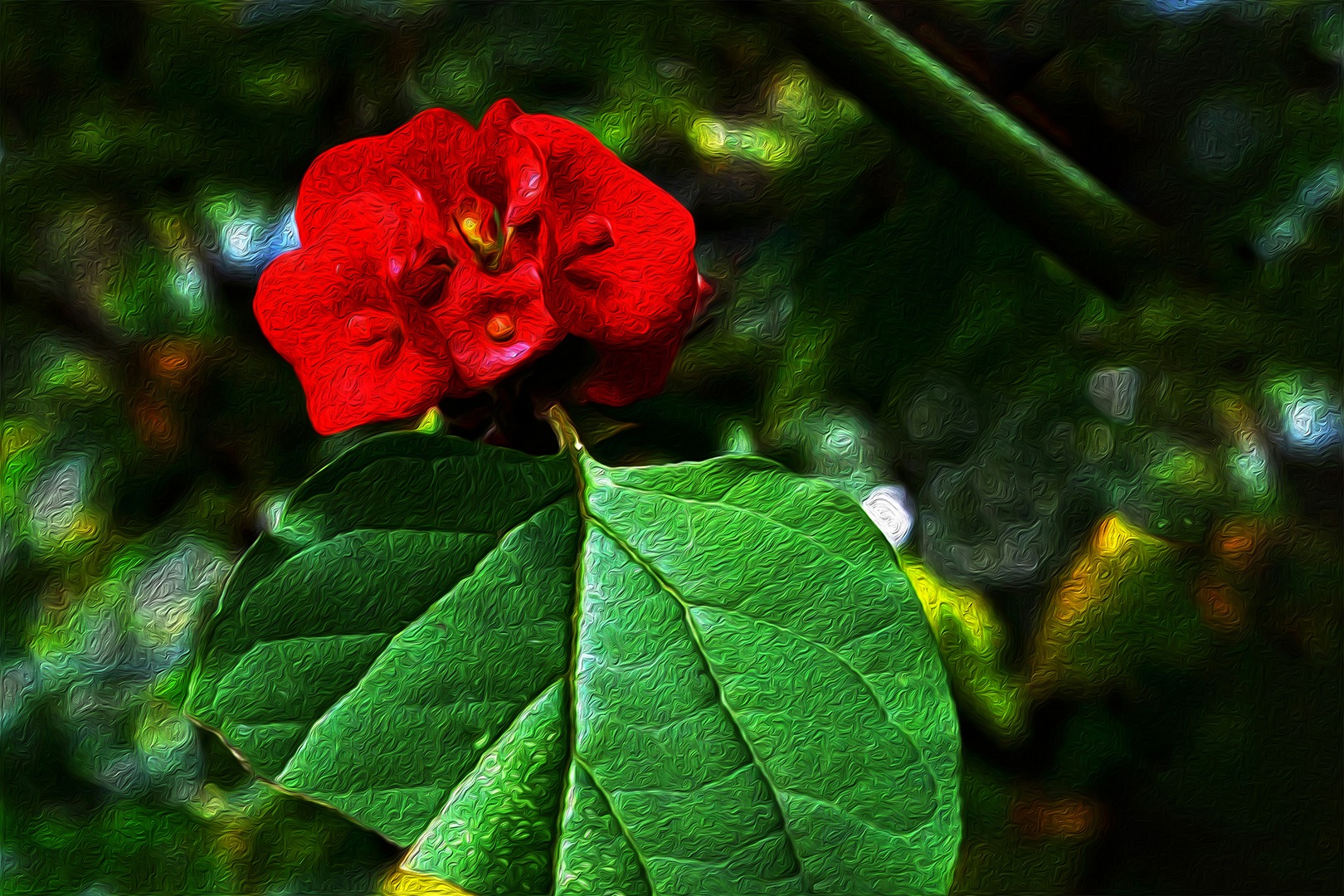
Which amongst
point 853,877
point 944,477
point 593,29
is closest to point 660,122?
point 593,29

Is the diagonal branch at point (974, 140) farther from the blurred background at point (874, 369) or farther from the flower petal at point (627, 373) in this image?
the flower petal at point (627, 373)

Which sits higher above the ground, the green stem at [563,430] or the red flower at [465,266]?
the red flower at [465,266]

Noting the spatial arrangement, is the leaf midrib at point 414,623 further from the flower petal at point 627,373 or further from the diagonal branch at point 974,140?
the diagonal branch at point 974,140

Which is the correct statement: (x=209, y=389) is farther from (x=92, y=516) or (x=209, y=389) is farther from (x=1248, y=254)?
(x=1248, y=254)

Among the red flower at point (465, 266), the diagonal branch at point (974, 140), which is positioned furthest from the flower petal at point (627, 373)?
the diagonal branch at point (974, 140)

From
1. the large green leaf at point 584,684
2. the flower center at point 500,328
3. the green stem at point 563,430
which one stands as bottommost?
the large green leaf at point 584,684

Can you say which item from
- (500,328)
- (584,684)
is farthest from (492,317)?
Result: (584,684)

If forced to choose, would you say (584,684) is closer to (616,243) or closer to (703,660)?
(703,660)
